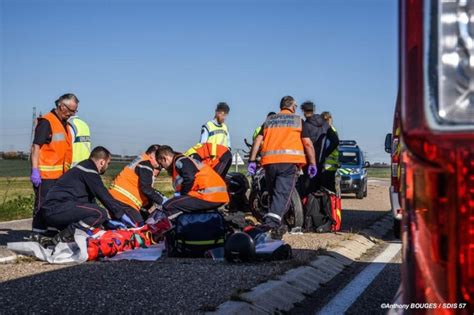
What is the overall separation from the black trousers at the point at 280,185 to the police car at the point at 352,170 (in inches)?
515

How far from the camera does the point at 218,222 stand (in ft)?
27.9

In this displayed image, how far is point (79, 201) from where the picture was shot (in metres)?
8.98

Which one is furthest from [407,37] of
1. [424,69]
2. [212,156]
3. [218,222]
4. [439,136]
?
[212,156]

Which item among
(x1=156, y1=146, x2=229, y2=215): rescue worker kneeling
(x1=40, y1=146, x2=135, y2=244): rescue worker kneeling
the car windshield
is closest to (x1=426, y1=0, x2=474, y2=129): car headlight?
(x1=40, y1=146, x2=135, y2=244): rescue worker kneeling

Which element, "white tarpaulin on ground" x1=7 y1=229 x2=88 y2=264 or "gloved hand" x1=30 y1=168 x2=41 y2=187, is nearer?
"white tarpaulin on ground" x1=7 y1=229 x2=88 y2=264

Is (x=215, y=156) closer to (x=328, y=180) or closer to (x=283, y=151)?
(x=328, y=180)

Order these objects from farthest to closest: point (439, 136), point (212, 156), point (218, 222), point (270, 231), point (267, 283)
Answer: point (212, 156) < point (270, 231) < point (218, 222) < point (267, 283) < point (439, 136)

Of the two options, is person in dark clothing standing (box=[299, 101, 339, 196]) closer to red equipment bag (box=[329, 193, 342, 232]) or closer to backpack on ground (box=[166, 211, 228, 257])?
red equipment bag (box=[329, 193, 342, 232])

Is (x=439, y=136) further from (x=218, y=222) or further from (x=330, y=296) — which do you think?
(x=218, y=222)

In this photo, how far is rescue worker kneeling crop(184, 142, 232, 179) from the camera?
12.6 meters

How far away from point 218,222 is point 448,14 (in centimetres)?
699

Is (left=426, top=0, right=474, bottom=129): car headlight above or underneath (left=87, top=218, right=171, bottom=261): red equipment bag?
above

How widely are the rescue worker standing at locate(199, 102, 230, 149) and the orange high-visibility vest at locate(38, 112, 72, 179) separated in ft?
11.6

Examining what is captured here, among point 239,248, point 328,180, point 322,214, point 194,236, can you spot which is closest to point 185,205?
point 194,236
